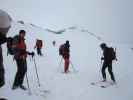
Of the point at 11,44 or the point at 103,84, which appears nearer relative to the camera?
the point at 11,44

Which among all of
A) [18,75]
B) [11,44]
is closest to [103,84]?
[18,75]

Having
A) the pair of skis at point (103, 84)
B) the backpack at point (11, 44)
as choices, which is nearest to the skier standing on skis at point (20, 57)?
the backpack at point (11, 44)

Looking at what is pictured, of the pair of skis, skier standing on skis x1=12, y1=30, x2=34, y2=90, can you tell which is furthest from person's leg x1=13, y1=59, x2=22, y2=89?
the pair of skis

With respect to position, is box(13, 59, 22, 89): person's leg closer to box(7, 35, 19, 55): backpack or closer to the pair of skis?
box(7, 35, 19, 55): backpack

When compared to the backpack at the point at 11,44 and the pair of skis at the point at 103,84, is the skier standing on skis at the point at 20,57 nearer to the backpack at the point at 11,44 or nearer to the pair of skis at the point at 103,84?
the backpack at the point at 11,44

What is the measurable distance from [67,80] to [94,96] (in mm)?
2893

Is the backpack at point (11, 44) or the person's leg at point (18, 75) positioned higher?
the backpack at point (11, 44)

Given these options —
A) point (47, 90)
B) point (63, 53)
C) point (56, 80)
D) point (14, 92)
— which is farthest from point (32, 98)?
point (63, 53)

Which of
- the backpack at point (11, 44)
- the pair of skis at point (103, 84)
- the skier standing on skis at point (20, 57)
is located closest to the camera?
the backpack at point (11, 44)

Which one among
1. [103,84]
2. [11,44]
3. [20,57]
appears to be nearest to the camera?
[11,44]

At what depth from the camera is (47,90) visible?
10.4m

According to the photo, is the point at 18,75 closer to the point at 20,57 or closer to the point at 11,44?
the point at 20,57

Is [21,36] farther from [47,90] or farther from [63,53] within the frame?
[63,53]

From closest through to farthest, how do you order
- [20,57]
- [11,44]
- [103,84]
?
[11,44] → [20,57] → [103,84]
